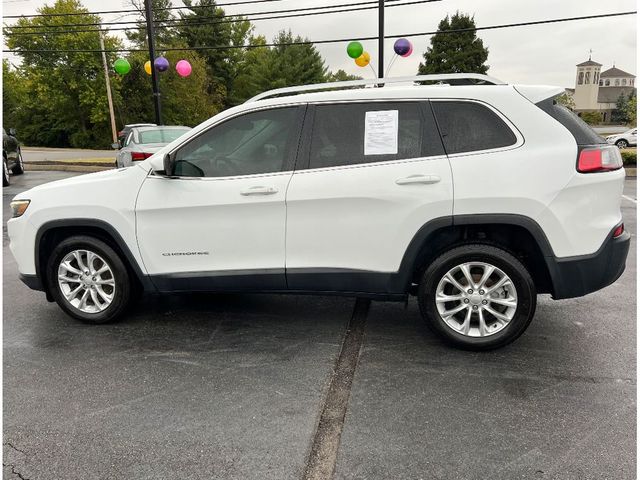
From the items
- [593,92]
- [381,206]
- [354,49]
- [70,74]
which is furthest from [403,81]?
[593,92]

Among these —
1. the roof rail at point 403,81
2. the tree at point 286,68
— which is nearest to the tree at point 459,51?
the tree at point 286,68

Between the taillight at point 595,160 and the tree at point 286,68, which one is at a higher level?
the tree at point 286,68

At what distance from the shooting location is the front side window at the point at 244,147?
3738mm

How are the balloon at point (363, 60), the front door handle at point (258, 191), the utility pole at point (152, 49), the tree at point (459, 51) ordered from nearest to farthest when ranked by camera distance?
the front door handle at point (258, 191) < the utility pole at point (152, 49) < the balloon at point (363, 60) < the tree at point (459, 51)

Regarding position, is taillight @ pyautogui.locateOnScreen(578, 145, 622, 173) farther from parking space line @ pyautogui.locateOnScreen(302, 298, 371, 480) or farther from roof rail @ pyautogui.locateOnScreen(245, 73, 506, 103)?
parking space line @ pyautogui.locateOnScreen(302, 298, 371, 480)

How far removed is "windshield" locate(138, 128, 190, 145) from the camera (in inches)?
455

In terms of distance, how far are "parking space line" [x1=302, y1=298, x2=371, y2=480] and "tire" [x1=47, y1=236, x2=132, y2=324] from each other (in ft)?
6.05

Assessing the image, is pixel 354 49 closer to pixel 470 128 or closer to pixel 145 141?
pixel 145 141

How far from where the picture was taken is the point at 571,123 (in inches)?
134

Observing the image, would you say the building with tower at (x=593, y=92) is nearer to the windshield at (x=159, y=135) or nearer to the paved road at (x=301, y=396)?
the windshield at (x=159, y=135)

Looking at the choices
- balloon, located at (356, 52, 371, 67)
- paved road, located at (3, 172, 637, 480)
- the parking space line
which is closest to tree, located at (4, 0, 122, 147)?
balloon, located at (356, 52, 371, 67)

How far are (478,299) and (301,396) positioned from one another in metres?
1.39

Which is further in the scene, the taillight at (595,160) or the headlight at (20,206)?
the headlight at (20,206)

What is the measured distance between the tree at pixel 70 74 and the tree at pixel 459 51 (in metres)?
35.1
